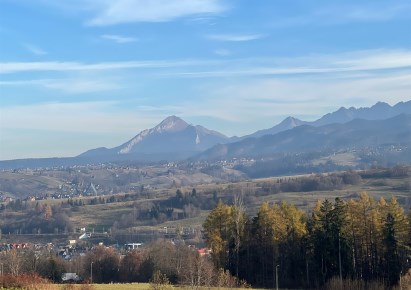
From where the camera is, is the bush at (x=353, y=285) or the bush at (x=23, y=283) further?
the bush at (x=353, y=285)

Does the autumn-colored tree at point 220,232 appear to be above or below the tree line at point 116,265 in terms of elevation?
above

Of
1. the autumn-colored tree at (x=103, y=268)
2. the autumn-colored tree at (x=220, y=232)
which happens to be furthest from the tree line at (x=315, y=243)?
the autumn-colored tree at (x=103, y=268)

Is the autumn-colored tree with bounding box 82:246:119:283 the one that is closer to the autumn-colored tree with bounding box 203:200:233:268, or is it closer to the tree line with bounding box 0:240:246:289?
the tree line with bounding box 0:240:246:289

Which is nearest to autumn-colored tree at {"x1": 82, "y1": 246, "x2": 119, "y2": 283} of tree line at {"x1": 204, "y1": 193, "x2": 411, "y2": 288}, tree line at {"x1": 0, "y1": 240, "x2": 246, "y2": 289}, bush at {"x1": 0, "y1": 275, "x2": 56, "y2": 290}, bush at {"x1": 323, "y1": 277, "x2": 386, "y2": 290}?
tree line at {"x1": 0, "y1": 240, "x2": 246, "y2": 289}

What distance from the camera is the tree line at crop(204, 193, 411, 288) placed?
143 feet

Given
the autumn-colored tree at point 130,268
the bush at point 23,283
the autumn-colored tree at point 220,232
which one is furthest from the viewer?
the autumn-colored tree at point 130,268

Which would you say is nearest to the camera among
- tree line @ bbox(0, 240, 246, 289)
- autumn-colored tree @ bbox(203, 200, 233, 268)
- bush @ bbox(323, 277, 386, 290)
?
bush @ bbox(323, 277, 386, 290)

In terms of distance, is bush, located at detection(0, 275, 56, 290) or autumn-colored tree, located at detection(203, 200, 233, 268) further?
autumn-colored tree, located at detection(203, 200, 233, 268)

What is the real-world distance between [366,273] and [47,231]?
3910 inches

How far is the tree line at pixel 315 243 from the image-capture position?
43500mm

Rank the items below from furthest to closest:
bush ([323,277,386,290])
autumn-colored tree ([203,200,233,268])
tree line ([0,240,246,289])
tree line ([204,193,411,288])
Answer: tree line ([0,240,246,289]) < autumn-colored tree ([203,200,233,268]) < tree line ([204,193,411,288]) < bush ([323,277,386,290])

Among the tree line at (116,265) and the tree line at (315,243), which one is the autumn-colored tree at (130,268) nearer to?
the tree line at (116,265)

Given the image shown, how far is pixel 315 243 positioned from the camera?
45.2 meters

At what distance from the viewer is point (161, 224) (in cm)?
13138
